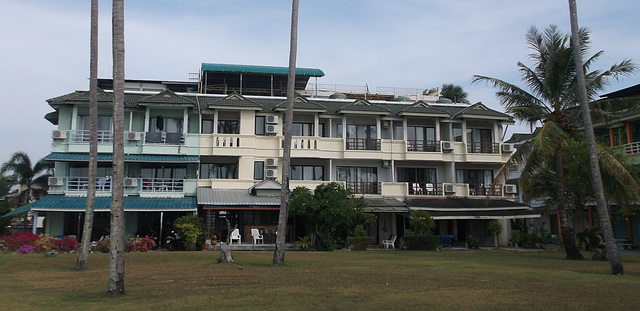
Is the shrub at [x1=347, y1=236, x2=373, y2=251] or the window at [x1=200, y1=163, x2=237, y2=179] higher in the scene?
the window at [x1=200, y1=163, x2=237, y2=179]

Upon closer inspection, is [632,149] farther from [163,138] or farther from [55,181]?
[55,181]

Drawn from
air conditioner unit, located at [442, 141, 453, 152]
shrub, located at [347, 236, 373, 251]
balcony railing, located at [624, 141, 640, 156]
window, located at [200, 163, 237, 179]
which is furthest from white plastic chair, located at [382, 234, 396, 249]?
balcony railing, located at [624, 141, 640, 156]

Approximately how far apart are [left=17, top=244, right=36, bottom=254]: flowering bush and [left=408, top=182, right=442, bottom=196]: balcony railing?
2191cm

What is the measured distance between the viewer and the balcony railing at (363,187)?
34.0 meters

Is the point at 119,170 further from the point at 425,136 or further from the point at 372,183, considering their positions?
the point at 425,136

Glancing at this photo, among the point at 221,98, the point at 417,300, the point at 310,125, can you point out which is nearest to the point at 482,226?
the point at 310,125

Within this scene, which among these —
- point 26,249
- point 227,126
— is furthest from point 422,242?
point 26,249

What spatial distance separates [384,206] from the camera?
3131 centimetres

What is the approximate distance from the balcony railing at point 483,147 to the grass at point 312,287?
701 inches

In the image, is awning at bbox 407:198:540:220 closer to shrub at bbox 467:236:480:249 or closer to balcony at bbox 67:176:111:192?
shrub at bbox 467:236:480:249

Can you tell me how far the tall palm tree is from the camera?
39688 millimetres

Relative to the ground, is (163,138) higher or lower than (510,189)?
higher

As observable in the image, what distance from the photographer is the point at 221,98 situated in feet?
107

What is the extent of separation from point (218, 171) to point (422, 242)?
1328 cm
